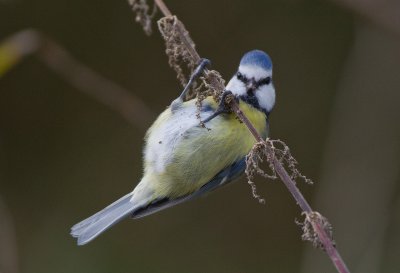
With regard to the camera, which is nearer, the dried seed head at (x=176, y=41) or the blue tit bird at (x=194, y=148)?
the dried seed head at (x=176, y=41)

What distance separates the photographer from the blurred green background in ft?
11.4

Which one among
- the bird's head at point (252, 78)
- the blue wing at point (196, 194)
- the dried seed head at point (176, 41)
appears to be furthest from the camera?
the blue wing at point (196, 194)

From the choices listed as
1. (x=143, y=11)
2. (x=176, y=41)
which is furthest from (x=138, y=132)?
(x=176, y=41)

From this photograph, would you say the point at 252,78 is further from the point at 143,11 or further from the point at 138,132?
the point at 138,132

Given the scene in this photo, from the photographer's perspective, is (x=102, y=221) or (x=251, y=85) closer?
(x=251, y=85)

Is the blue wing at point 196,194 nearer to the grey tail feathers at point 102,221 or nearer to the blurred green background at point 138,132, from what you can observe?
the grey tail feathers at point 102,221

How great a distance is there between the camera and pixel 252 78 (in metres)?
2.07

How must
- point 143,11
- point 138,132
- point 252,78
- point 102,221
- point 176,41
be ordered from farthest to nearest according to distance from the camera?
point 138,132
point 102,221
point 252,78
point 143,11
point 176,41

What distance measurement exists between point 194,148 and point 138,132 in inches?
59.0

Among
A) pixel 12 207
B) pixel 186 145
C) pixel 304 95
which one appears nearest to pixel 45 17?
pixel 12 207

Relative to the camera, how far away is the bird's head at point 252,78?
6.80 feet

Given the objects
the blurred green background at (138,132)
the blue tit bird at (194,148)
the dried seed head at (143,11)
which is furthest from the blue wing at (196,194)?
the blurred green background at (138,132)

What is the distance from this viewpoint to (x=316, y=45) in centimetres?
352

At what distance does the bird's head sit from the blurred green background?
133cm
